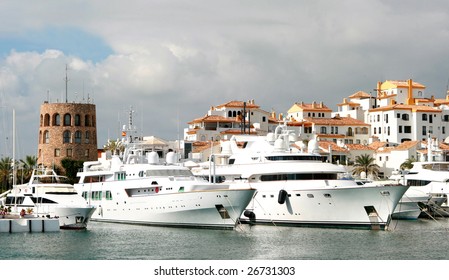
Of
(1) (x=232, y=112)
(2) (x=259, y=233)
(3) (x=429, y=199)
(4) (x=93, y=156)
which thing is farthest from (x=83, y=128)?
(2) (x=259, y=233)

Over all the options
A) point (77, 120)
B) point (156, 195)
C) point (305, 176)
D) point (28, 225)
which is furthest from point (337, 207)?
point (77, 120)

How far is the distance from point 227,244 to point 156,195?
10.0m

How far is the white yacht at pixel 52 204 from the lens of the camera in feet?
159

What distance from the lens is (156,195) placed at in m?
50.5

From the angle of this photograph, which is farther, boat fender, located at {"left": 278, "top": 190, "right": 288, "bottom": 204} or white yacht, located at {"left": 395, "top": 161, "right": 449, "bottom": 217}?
white yacht, located at {"left": 395, "top": 161, "right": 449, "bottom": 217}

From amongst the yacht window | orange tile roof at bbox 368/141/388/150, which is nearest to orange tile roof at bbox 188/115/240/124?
orange tile roof at bbox 368/141/388/150

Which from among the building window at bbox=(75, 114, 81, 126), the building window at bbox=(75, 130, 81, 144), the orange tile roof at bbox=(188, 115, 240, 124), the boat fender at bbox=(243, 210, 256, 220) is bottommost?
the boat fender at bbox=(243, 210, 256, 220)

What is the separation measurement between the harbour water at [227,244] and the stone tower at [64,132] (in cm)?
3453

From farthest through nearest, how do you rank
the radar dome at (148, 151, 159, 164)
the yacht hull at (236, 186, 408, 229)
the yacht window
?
1. the radar dome at (148, 151, 159, 164)
2. the yacht window
3. the yacht hull at (236, 186, 408, 229)

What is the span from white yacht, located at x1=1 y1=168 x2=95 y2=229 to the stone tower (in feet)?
91.1

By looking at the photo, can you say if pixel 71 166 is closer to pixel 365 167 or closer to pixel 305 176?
pixel 365 167

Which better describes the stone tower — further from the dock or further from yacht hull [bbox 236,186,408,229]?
the dock

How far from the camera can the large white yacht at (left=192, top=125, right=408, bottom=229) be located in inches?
1932
